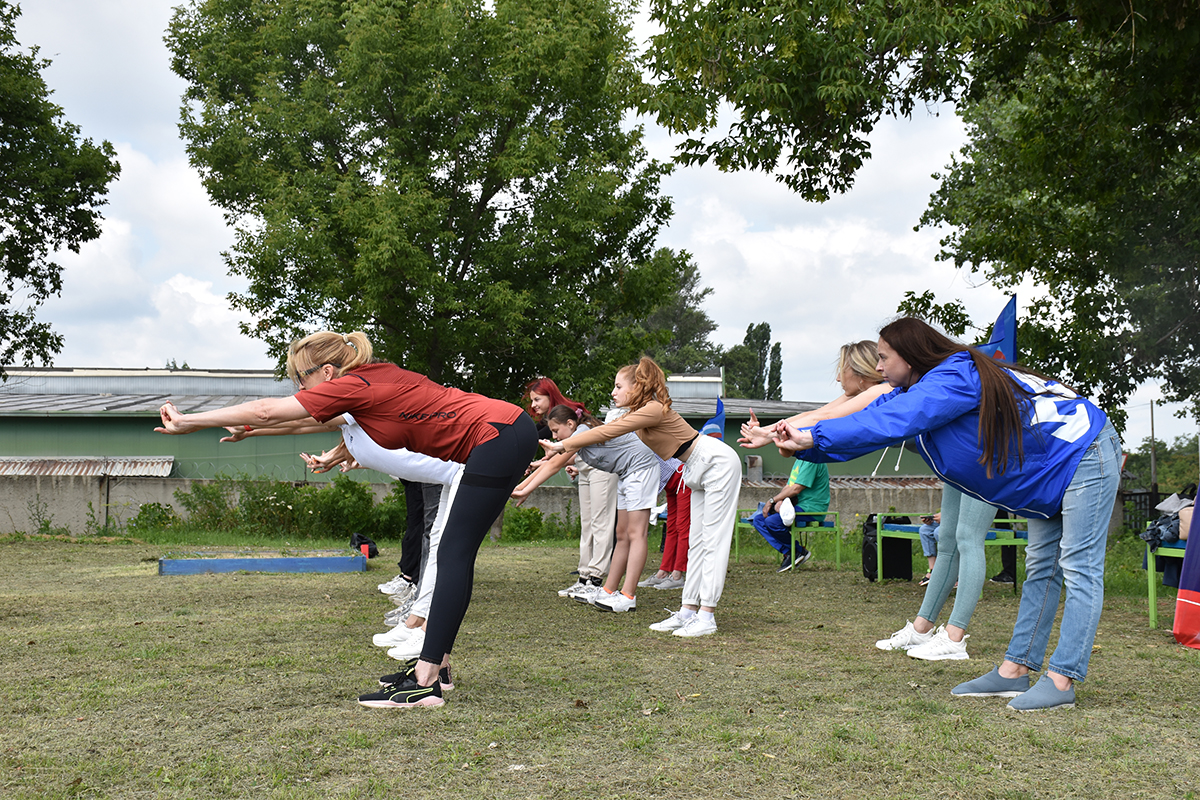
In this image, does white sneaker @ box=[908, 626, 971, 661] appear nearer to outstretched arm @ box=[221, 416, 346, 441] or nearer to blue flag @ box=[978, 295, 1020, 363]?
outstretched arm @ box=[221, 416, 346, 441]

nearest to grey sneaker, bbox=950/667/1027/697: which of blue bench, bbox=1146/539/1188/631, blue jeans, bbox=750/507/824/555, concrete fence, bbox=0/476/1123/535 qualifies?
blue bench, bbox=1146/539/1188/631

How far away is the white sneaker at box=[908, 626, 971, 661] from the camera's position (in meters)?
5.30

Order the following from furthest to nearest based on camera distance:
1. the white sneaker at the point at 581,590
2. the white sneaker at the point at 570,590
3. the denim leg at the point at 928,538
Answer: the denim leg at the point at 928,538 < the white sneaker at the point at 570,590 < the white sneaker at the point at 581,590

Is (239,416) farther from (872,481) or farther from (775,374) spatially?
(775,374)

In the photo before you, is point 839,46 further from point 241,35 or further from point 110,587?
point 241,35

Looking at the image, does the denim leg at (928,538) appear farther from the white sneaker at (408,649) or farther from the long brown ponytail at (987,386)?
A: the white sneaker at (408,649)

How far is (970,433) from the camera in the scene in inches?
152

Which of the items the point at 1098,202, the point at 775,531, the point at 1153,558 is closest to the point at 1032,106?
the point at 1098,202

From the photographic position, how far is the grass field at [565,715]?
3143mm

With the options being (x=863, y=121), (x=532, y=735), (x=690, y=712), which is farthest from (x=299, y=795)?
(x=863, y=121)

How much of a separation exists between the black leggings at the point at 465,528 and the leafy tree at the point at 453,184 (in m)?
12.9

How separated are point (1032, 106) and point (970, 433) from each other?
11.7 metres

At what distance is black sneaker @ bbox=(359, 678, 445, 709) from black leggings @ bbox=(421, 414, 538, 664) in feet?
0.42

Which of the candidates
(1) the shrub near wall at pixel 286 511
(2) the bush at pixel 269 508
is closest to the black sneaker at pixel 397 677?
(1) the shrub near wall at pixel 286 511
